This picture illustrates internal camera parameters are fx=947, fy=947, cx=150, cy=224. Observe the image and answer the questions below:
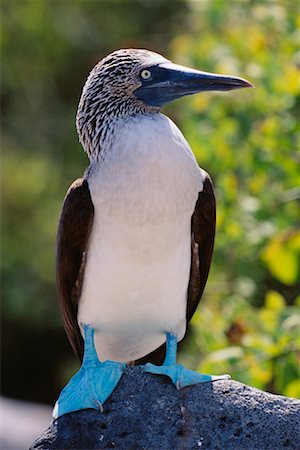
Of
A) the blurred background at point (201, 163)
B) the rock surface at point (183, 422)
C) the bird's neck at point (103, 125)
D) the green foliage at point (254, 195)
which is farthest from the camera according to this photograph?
the blurred background at point (201, 163)

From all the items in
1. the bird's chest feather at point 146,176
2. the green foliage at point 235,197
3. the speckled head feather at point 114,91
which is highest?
the speckled head feather at point 114,91

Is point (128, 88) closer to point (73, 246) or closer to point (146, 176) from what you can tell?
point (146, 176)

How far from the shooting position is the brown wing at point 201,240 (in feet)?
12.1

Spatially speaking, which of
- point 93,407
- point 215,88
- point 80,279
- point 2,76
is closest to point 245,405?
point 93,407

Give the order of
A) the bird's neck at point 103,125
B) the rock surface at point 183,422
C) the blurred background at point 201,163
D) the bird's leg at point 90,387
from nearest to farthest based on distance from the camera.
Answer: the rock surface at point 183,422 → the bird's leg at point 90,387 → the bird's neck at point 103,125 → the blurred background at point 201,163

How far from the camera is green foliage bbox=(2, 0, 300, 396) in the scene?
4844 mm

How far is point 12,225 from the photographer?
10.7m

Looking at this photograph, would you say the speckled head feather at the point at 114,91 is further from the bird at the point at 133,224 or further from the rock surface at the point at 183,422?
the rock surface at the point at 183,422

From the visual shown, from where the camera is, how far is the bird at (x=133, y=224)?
3.46 m

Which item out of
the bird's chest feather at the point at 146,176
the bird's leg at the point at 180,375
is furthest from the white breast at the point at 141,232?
the bird's leg at the point at 180,375

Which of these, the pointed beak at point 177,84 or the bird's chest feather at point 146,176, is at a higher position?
the pointed beak at point 177,84

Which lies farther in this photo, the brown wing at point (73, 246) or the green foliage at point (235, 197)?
the green foliage at point (235, 197)

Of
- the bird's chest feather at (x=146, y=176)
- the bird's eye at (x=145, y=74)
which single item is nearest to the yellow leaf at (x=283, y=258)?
the bird's chest feather at (x=146, y=176)

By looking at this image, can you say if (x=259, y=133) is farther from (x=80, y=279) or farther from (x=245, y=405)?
(x=245, y=405)
